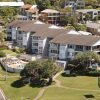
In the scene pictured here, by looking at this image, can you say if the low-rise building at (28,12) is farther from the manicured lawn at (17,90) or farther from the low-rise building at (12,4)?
the manicured lawn at (17,90)

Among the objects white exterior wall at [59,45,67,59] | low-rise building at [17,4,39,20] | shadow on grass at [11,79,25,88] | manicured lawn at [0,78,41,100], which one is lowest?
manicured lawn at [0,78,41,100]

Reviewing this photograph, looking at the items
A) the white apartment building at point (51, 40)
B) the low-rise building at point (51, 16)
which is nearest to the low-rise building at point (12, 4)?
the low-rise building at point (51, 16)

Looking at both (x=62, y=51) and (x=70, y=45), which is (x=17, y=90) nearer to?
→ (x=62, y=51)

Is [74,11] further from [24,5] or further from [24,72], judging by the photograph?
[24,72]

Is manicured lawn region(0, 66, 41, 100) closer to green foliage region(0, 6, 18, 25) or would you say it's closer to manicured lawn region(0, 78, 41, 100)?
manicured lawn region(0, 78, 41, 100)

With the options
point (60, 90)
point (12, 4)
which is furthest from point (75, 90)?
point (12, 4)

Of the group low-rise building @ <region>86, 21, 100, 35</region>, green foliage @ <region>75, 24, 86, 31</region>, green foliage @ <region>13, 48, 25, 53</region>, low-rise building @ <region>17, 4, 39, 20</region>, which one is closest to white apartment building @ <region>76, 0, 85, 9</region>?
low-rise building @ <region>17, 4, 39, 20</region>

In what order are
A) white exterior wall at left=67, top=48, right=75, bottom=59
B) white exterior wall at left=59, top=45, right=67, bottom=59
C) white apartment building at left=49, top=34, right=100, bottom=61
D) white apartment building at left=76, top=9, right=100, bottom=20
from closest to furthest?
white apartment building at left=49, top=34, right=100, bottom=61 → white exterior wall at left=67, top=48, right=75, bottom=59 → white exterior wall at left=59, top=45, right=67, bottom=59 → white apartment building at left=76, top=9, right=100, bottom=20
